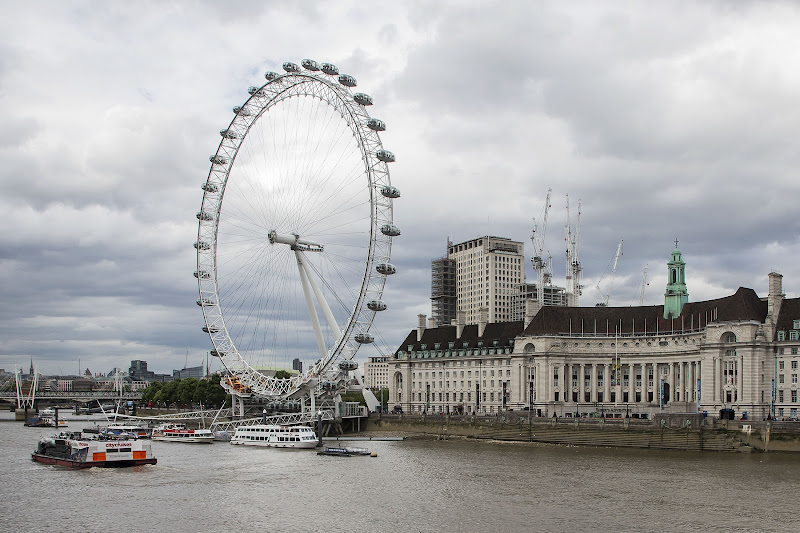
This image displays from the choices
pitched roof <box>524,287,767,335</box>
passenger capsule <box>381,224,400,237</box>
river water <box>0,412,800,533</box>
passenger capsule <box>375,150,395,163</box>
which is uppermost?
passenger capsule <box>375,150,395,163</box>

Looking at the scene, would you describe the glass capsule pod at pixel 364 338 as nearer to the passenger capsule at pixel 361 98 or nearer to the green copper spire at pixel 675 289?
the passenger capsule at pixel 361 98

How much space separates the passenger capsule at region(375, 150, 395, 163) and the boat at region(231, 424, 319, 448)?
3235cm

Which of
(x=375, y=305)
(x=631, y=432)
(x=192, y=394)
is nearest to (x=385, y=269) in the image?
(x=375, y=305)

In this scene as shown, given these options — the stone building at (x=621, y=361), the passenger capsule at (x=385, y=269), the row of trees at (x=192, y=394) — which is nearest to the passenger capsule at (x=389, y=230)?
Answer: the passenger capsule at (x=385, y=269)

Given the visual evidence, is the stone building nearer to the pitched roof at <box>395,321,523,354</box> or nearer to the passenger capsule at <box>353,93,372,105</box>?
the pitched roof at <box>395,321,523,354</box>

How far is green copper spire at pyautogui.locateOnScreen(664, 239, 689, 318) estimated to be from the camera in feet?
406

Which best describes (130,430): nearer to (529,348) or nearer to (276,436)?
(276,436)

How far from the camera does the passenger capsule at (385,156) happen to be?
3755 inches

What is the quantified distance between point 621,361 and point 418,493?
73.2 metres

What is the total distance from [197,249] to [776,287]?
7385cm

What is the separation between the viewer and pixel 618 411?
109m

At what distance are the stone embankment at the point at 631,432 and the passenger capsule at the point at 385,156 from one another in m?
34.7

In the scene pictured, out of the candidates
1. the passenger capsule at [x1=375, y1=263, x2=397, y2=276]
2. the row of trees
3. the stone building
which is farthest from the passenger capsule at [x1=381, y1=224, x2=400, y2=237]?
the row of trees

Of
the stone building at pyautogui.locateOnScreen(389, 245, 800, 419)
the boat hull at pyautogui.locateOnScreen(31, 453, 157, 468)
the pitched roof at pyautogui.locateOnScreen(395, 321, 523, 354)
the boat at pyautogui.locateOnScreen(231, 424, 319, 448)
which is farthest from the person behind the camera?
the pitched roof at pyautogui.locateOnScreen(395, 321, 523, 354)
